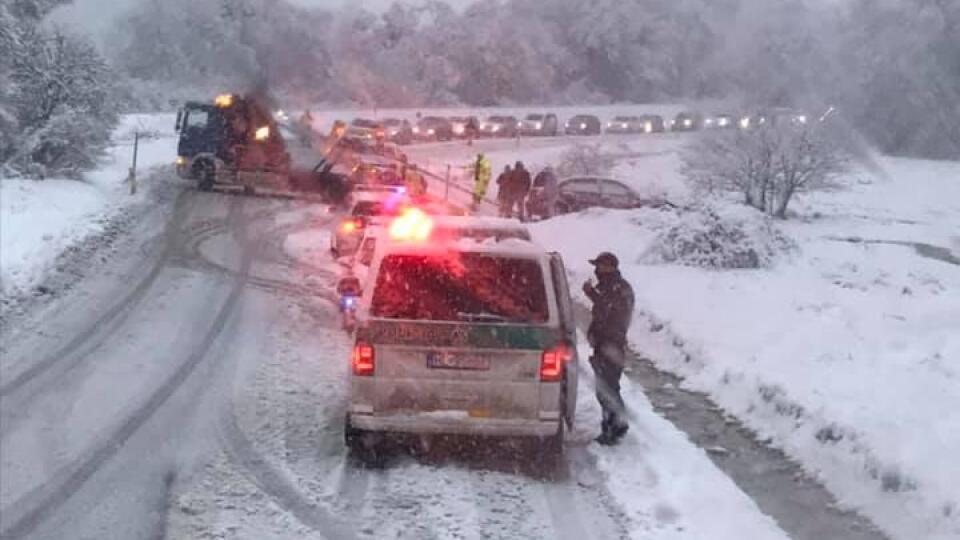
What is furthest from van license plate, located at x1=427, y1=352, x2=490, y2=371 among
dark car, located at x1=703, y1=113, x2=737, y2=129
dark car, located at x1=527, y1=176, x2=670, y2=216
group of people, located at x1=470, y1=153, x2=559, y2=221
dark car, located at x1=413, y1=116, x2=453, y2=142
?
dark car, located at x1=413, y1=116, x2=453, y2=142

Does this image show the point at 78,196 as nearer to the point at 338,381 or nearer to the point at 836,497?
the point at 338,381

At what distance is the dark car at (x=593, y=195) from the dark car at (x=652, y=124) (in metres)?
38.2

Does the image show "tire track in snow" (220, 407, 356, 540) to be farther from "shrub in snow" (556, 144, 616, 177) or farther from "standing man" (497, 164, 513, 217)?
"shrub in snow" (556, 144, 616, 177)

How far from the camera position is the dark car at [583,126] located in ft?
229

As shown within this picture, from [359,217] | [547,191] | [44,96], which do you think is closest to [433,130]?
[547,191]

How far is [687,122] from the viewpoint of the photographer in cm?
7162

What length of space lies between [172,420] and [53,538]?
3001 mm

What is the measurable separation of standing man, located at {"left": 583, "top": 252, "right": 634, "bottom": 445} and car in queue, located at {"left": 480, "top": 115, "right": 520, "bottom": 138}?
55.2 meters

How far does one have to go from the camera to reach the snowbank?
29.5 ft

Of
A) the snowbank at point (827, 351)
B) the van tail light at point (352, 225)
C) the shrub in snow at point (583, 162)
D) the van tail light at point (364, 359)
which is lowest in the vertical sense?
the snowbank at point (827, 351)

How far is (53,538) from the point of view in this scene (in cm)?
718

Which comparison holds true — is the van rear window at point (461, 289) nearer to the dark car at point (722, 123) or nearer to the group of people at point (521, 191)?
the group of people at point (521, 191)

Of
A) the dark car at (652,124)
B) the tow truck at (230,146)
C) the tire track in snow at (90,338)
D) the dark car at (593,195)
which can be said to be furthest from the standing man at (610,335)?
the dark car at (652,124)

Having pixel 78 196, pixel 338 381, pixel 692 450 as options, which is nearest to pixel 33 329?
pixel 338 381
